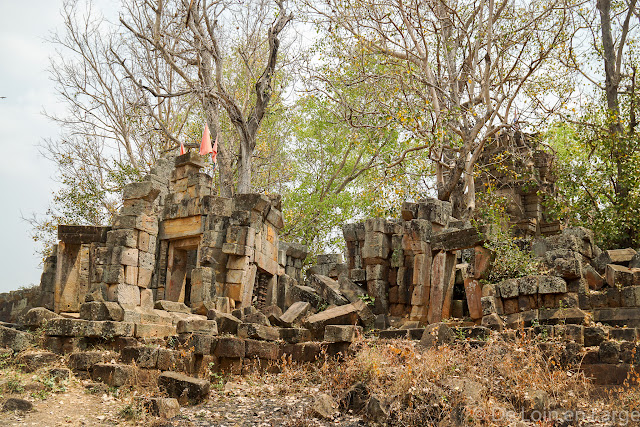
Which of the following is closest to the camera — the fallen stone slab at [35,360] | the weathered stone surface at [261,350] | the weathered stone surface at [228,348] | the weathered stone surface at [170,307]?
the fallen stone slab at [35,360]

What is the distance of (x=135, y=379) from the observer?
9492 millimetres

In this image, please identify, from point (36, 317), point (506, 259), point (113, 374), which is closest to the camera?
point (113, 374)

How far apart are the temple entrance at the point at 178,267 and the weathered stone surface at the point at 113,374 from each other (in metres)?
7.72

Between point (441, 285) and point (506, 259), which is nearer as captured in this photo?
point (506, 259)

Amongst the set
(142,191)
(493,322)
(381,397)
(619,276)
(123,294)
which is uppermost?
(142,191)

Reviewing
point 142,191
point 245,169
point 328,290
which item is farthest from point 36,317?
point 245,169

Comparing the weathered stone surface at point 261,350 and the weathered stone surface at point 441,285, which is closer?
the weathered stone surface at point 261,350

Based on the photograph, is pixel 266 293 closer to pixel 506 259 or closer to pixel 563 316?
pixel 506 259

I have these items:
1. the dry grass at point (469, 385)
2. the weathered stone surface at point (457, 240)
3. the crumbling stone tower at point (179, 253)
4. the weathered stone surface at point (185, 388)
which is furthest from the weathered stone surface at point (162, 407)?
the weathered stone surface at point (457, 240)

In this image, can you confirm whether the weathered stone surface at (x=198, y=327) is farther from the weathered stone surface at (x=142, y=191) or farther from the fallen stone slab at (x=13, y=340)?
the weathered stone surface at (x=142, y=191)

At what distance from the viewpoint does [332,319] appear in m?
12.4

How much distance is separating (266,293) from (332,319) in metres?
5.56

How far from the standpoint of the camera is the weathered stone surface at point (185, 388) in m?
8.66

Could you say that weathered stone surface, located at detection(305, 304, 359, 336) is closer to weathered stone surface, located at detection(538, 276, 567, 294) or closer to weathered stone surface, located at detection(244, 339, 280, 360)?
→ weathered stone surface, located at detection(244, 339, 280, 360)
